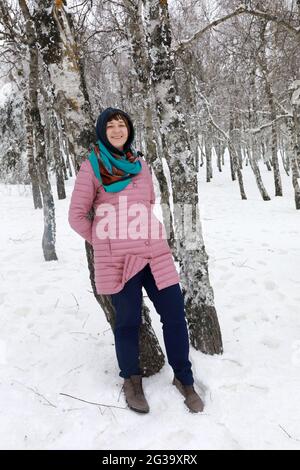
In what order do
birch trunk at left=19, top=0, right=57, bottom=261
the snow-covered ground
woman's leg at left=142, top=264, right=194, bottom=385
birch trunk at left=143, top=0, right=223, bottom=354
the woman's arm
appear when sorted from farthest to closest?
1. birch trunk at left=19, top=0, right=57, bottom=261
2. birch trunk at left=143, top=0, right=223, bottom=354
3. woman's leg at left=142, top=264, right=194, bottom=385
4. the woman's arm
5. the snow-covered ground

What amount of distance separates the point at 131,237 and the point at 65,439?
1.43 meters

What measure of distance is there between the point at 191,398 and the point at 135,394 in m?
0.42

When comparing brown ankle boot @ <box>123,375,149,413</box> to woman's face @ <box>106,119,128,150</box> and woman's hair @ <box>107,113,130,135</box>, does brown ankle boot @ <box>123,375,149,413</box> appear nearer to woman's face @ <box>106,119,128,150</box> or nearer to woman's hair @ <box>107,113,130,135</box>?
woman's face @ <box>106,119,128,150</box>

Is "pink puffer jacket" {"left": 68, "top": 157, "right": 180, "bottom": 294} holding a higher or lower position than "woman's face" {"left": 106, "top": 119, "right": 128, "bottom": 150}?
lower

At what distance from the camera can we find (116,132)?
2.61 m

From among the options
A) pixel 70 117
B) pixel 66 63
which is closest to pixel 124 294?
pixel 70 117

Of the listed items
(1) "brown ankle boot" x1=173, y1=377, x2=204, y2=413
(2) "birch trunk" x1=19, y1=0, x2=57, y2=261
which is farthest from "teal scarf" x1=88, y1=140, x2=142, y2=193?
(2) "birch trunk" x1=19, y1=0, x2=57, y2=261

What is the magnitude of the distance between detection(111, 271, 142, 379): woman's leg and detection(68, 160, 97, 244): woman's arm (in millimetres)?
545

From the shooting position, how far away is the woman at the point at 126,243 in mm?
2559

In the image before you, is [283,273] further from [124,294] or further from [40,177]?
[40,177]

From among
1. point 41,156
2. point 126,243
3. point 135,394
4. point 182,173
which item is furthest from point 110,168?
point 41,156

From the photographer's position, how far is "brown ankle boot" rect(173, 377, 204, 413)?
2.56 meters

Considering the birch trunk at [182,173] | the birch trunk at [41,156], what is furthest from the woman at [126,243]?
the birch trunk at [41,156]
